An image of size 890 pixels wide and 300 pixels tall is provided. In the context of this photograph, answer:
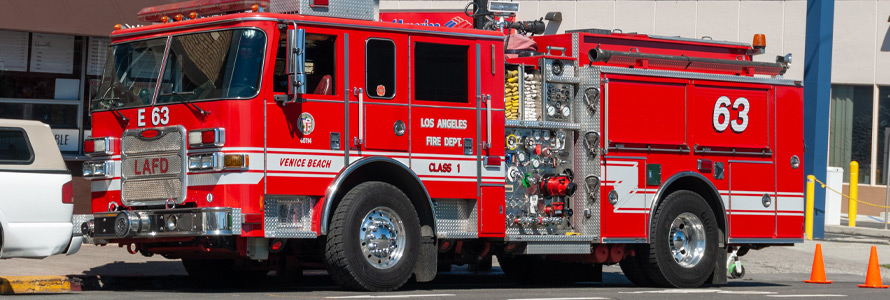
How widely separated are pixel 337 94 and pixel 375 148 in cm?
63

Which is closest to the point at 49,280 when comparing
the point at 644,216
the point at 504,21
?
the point at 504,21

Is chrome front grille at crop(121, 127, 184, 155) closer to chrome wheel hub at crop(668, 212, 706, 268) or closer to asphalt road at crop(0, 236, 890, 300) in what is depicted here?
asphalt road at crop(0, 236, 890, 300)

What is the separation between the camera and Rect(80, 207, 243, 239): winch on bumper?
1109 cm

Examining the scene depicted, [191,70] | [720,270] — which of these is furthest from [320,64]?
[720,270]

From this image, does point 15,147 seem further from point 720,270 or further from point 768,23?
point 768,23

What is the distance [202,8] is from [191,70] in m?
0.75

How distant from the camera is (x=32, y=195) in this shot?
11.5 metres

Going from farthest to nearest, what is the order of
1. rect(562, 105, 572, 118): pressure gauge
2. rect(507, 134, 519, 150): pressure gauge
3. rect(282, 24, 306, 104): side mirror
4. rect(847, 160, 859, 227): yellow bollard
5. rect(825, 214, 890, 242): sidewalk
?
rect(847, 160, 859, 227): yellow bollard → rect(825, 214, 890, 242): sidewalk → rect(562, 105, 572, 118): pressure gauge → rect(507, 134, 519, 150): pressure gauge → rect(282, 24, 306, 104): side mirror

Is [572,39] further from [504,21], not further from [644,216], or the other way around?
[644,216]

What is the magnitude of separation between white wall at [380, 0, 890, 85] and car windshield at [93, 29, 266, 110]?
69.2 ft

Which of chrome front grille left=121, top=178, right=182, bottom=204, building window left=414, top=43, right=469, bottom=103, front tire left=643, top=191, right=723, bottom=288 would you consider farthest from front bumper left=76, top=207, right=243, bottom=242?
front tire left=643, top=191, right=723, bottom=288

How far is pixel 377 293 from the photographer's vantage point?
11.6 meters

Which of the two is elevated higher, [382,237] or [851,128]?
[851,128]

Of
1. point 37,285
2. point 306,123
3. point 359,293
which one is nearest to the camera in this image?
point 306,123
